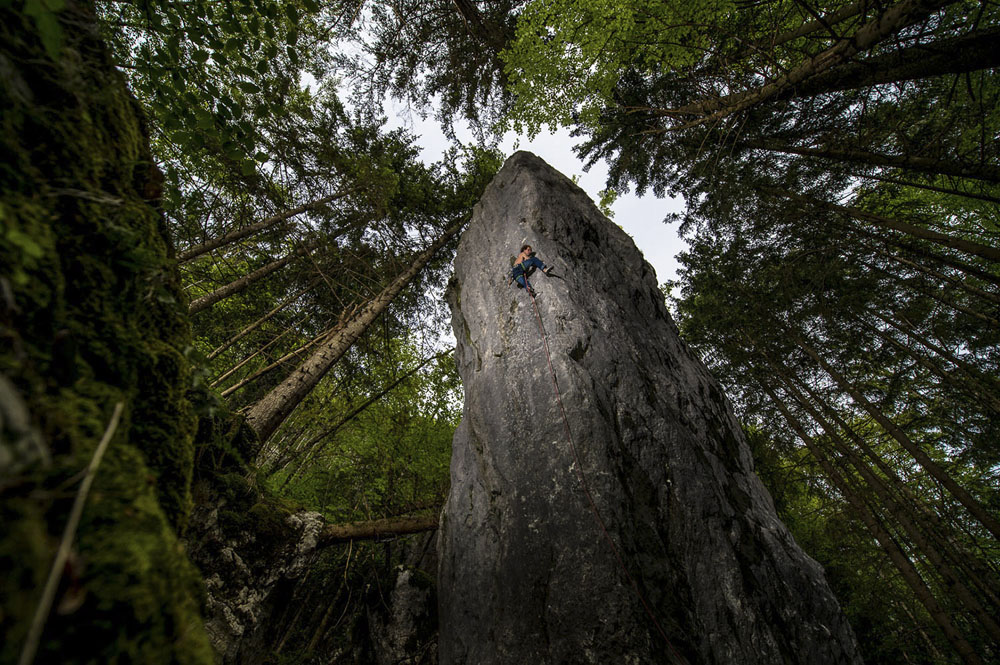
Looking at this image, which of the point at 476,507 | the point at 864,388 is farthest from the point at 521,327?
the point at 864,388

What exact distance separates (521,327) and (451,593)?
3.58m

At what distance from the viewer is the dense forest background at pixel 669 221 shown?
3.61 metres

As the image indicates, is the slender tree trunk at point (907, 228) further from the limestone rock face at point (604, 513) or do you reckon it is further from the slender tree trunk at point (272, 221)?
the slender tree trunk at point (272, 221)

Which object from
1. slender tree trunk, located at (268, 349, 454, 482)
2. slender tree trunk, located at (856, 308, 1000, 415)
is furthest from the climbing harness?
slender tree trunk, located at (856, 308, 1000, 415)

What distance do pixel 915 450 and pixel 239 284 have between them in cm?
1394

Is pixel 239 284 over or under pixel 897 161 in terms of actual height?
over

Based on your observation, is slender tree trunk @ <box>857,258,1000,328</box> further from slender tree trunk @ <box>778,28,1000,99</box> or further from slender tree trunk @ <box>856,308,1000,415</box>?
slender tree trunk @ <box>778,28,1000,99</box>

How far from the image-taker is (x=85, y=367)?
0.95 meters

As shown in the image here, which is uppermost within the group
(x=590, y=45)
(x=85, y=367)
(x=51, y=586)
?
(x=590, y=45)

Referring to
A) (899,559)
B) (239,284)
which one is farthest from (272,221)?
(899,559)

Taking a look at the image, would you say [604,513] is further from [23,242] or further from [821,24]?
[821,24]

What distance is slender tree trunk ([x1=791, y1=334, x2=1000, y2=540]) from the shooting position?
20.9ft

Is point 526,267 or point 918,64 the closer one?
point 918,64

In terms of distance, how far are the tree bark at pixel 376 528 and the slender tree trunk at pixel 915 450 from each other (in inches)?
395
